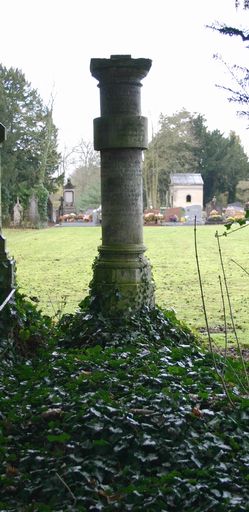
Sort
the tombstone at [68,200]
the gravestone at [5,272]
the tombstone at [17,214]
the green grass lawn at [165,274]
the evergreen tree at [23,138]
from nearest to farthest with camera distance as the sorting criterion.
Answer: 1. the gravestone at [5,272]
2. the green grass lawn at [165,274]
3. the evergreen tree at [23,138]
4. the tombstone at [17,214]
5. the tombstone at [68,200]

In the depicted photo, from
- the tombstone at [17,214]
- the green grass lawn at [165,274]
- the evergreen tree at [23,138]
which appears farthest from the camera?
the tombstone at [17,214]

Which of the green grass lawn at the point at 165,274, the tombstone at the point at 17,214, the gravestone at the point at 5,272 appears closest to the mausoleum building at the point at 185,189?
the tombstone at the point at 17,214

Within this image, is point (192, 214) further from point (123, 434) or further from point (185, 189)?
point (123, 434)

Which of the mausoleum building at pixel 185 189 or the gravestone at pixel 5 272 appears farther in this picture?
the mausoleum building at pixel 185 189

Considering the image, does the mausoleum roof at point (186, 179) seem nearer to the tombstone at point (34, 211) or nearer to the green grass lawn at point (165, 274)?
the tombstone at point (34, 211)

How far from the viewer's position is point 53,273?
13781mm

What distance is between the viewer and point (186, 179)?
1586 inches

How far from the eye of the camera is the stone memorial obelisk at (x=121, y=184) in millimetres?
5730

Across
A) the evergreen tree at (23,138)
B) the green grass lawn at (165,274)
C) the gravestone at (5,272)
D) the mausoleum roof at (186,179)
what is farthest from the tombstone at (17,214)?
the gravestone at (5,272)

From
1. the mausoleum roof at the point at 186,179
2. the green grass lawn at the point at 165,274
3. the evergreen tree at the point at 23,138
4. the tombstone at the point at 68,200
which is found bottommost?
the green grass lawn at the point at 165,274

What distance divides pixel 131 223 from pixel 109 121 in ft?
3.19

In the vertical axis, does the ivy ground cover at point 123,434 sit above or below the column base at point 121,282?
below

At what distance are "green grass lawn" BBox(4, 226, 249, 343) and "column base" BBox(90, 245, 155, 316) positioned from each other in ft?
4.66

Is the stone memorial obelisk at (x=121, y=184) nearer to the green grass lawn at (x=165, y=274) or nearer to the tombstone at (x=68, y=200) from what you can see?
the green grass lawn at (x=165, y=274)
